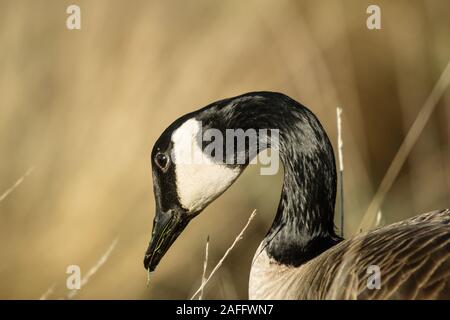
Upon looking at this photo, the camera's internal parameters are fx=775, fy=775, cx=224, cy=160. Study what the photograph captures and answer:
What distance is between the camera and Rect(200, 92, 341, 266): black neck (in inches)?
134

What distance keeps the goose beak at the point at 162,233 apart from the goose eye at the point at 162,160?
212mm

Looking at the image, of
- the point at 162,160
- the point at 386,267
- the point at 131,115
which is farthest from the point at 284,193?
the point at 131,115

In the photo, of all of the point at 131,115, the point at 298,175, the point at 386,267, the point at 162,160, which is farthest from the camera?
the point at 131,115

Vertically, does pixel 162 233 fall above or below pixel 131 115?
below

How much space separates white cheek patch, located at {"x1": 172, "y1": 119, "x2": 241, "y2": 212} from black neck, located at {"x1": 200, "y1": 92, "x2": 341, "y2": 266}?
0.53 ft

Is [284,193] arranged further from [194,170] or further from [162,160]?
[162,160]

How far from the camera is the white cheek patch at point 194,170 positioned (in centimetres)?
353

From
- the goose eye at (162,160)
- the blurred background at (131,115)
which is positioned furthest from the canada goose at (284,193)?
the blurred background at (131,115)

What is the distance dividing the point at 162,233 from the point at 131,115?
7.13 ft

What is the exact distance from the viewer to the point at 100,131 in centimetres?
557

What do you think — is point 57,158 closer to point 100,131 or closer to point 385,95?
point 100,131

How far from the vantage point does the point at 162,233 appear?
3551mm
